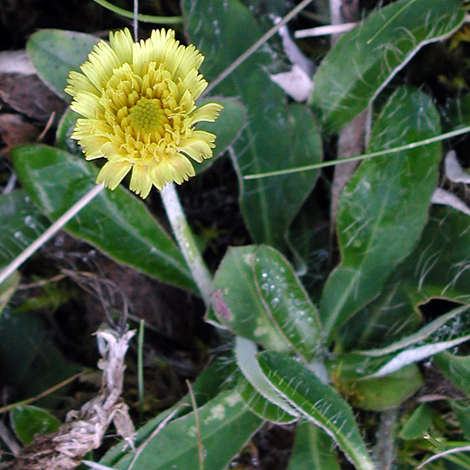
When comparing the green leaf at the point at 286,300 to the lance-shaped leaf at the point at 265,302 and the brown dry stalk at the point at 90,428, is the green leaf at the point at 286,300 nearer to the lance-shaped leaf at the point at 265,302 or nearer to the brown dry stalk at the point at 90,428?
the lance-shaped leaf at the point at 265,302

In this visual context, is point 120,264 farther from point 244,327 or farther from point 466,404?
point 466,404

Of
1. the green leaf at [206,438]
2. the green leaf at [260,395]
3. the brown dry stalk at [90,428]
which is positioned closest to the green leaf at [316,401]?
the green leaf at [260,395]

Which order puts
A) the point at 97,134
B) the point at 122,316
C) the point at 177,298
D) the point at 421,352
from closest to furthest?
the point at 97,134 → the point at 421,352 → the point at 122,316 → the point at 177,298

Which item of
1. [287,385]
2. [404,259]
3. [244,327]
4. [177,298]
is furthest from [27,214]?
[404,259]

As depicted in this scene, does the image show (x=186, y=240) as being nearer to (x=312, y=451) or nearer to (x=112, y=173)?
(x=112, y=173)

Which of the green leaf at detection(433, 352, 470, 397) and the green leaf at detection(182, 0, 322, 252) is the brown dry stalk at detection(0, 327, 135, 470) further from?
the green leaf at detection(433, 352, 470, 397)

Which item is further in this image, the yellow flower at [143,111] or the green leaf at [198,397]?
the green leaf at [198,397]
